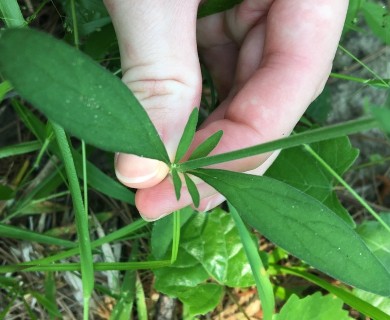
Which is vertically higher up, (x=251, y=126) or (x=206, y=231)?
(x=251, y=126)

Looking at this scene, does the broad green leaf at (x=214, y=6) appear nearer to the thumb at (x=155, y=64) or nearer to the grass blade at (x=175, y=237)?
the thumb at (x=155, y=64)

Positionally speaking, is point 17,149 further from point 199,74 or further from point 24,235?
point 199,74

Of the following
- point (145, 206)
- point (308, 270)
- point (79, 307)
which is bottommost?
point (308, 270)

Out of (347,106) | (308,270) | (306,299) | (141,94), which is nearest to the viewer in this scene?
(141,94)

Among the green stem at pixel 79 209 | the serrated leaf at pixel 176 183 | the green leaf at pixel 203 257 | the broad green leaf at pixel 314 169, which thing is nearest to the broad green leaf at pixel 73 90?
the serrated leaf at pixel 176 183

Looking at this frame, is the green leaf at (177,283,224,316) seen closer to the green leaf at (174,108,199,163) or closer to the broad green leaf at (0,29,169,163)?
the green leaf at (174,108,199,163)

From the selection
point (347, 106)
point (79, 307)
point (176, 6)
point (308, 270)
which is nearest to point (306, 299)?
point (308, 270)

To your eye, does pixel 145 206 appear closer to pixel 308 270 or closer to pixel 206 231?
pixel 206 231
